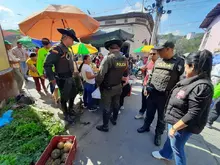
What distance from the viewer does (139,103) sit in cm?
433

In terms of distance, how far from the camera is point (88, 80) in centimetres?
327

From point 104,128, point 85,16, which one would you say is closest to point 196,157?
point 104,128

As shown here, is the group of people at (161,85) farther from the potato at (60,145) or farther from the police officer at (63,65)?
the potato at (60,145)

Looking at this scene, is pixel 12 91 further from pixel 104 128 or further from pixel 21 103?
pixel 104 128

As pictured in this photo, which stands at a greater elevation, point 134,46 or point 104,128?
point 134,46

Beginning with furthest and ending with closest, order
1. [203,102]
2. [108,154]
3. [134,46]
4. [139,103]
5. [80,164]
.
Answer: [134,46] → [139,103] → [108,154] → [80,164] → [203,102]

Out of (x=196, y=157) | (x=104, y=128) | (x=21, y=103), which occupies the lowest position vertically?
(x=196, y=157)

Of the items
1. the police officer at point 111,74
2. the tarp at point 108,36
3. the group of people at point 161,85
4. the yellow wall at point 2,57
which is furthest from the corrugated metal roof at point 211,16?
the yellow wall at point 2,57

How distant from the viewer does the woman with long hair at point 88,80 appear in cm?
308

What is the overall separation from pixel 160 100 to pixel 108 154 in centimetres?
139

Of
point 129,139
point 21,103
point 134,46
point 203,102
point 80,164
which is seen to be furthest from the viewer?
point 134,46

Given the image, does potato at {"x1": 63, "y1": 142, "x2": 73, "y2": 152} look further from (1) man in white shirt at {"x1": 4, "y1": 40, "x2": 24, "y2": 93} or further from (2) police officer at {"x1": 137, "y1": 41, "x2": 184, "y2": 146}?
(1) man in white shirt at {"x1": 4, "y1": 40, "x2": 24, "y2": 93}

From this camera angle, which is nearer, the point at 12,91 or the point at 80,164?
the point at 80,164

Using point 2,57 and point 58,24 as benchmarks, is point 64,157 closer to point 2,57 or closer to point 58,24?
A: point 2,57
